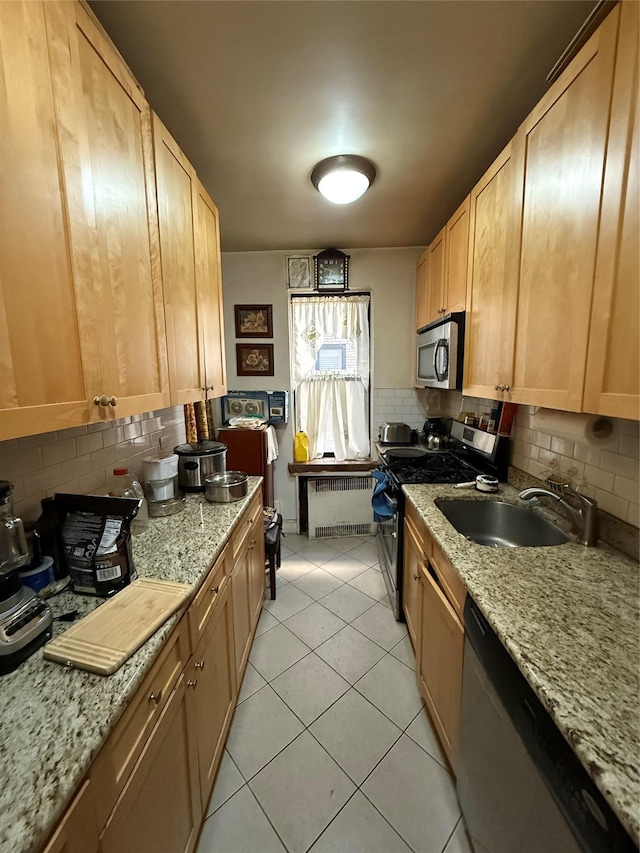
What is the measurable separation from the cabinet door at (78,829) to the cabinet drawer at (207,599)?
1.35 feet

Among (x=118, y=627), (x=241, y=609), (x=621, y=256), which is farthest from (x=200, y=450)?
(x=621, y=256)

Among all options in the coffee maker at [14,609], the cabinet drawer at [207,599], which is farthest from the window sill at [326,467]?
the coffee maker at [14,609]

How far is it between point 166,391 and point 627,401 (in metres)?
1.46

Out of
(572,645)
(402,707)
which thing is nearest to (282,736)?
(402,707)

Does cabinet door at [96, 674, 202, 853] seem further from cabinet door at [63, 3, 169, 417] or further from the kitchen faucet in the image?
the kitchen faucet

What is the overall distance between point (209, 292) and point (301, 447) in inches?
61.1

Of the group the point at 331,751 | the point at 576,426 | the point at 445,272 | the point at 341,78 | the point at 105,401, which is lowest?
the point at 331,751

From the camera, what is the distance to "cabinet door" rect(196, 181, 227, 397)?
166 cm

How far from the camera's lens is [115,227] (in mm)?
989

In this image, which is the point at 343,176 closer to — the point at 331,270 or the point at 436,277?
the point at 436,277

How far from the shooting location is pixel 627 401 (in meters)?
0.80

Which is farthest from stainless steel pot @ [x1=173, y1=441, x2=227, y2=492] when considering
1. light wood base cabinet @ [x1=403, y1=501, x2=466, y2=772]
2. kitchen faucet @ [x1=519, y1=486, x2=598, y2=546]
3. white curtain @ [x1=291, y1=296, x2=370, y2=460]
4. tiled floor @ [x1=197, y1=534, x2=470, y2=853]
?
kitchen faucet @ [x1=519, y1=486, x2=598, y2=546]

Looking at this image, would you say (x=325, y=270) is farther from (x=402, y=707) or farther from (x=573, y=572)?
(x=402, y=707)

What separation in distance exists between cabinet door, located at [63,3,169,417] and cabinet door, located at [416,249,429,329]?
76.4 inches
